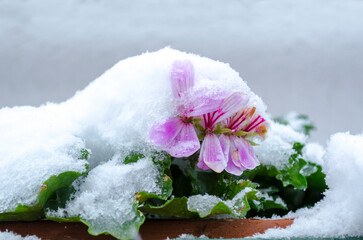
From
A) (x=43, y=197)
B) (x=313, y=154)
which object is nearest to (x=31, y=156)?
(x=43, y=197)

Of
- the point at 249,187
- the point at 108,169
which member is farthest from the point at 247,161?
the point at 108,169

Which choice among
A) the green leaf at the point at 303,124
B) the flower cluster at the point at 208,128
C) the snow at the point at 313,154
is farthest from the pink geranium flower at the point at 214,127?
the green leaf at the point at 303,124

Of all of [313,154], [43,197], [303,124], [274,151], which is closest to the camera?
[43,197]

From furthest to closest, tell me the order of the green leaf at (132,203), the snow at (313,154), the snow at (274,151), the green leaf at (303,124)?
the green leaf at (303,124)
the snow at (313,154)
the snow at (274,151)
the green leaf at (132,203)

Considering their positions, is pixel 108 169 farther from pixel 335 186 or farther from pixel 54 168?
pixel 335 186

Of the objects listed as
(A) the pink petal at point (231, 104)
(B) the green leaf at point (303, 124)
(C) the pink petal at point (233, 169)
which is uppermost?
(A) the pink petal at point (231, 104)

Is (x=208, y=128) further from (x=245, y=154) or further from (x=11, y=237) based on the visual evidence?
(x=11, y=237)

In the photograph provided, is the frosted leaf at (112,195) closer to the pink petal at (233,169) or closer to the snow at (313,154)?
the pink petal at (233,169)
